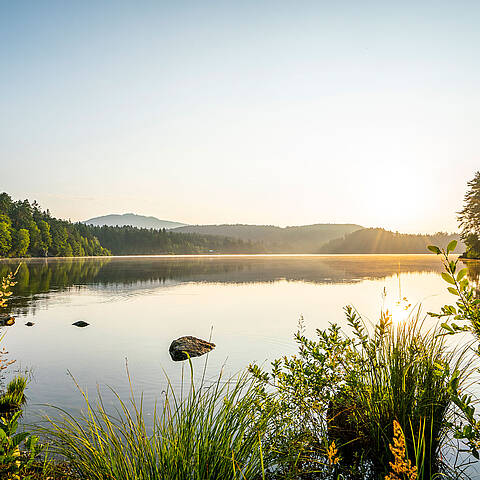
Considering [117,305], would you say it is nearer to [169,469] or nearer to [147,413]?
[147,413]

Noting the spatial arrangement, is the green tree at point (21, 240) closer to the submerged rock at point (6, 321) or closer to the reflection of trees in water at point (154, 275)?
the reflection of trees in water at point (154, 275)

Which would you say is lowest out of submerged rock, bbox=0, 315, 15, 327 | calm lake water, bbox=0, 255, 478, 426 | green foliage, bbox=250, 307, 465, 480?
calm lake water, bbox=0, 255, 478, 426

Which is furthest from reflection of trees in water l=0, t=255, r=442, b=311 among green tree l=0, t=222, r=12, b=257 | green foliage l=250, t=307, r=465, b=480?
green tree l=0, t=222, r=12, b=257

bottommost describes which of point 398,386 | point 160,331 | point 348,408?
point 160,331

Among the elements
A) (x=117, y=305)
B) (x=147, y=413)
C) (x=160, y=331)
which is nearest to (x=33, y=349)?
(x=160, y=331)

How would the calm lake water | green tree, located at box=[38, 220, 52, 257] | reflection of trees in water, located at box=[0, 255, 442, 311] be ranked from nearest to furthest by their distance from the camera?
the calm lake water
reflection of trees in water, located at box=[0, 255, 442, 311]
green tree, located at box=[38, 220, 52, 257]

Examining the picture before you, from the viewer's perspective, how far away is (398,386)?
4727 mm

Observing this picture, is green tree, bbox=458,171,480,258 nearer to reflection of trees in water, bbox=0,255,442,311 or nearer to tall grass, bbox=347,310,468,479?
reflection of trees in water, bbox=0,255,442,311

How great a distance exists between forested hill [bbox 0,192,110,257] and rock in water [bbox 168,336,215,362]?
3317 inches

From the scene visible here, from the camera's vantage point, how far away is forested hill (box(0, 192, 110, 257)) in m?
92.8

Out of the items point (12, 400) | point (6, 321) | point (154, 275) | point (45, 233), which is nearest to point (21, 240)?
point (45, 233)

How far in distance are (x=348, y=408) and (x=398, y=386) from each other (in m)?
0.84

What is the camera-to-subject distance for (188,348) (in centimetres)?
1353

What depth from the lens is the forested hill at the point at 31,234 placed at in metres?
92.8
